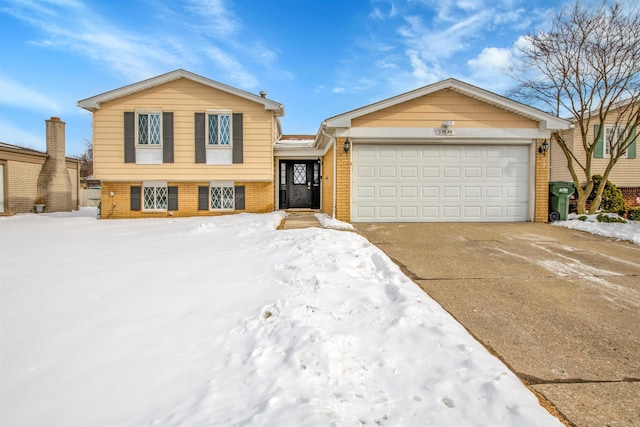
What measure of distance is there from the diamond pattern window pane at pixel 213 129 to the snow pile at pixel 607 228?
10921 mm

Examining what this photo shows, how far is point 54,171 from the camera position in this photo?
675 inches

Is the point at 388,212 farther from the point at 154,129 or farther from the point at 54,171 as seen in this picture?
the point at 54,171

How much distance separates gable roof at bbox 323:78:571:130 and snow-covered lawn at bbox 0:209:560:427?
5463 millimetres

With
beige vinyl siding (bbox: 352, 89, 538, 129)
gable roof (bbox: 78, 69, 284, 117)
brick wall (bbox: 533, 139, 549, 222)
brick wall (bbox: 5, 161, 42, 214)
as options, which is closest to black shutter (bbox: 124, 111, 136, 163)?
gable roof (bbox: 78, 69, 284, 117)

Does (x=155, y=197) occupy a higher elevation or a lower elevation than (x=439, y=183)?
lower

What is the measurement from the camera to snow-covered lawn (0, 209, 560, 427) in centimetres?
189

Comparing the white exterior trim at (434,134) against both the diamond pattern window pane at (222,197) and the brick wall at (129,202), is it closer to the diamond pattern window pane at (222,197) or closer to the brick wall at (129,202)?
the brick wall at (129,202)

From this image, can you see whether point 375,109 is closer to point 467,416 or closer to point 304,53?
point 304,53

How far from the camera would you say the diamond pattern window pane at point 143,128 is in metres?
12.1

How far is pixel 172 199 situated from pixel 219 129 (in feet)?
10.00

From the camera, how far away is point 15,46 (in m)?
10.8

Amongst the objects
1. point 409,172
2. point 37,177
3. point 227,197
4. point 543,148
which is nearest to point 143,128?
point 227,197

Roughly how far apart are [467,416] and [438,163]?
8557 millimetres

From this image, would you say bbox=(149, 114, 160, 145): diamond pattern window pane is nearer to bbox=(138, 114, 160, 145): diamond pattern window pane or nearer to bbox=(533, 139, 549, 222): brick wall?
bbox=(138, 114, 160, 145): diamond pattern window pane
